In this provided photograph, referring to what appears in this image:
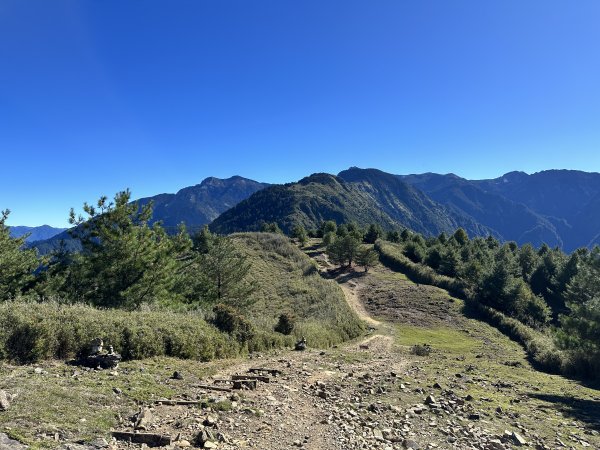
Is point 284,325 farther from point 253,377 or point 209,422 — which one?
point 209,422

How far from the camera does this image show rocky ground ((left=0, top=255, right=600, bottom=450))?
884 centimetres

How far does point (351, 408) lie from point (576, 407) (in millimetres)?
11017

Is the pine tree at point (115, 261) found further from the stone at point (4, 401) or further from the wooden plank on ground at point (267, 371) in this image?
the stone at point (4, 401)

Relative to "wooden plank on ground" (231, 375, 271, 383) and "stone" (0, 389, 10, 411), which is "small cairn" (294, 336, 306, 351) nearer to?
"wooden plank on ground" (231, 375, 271, 383)

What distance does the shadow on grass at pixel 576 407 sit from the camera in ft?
46.0

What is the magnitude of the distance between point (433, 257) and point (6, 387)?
8291cm

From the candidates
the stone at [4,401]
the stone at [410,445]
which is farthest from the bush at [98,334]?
the stone at [410,445]

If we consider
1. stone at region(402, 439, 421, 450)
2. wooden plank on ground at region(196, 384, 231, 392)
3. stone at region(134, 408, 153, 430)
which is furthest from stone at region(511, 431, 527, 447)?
stone at region(134, 408, 153, 430)

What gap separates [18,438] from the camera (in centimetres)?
648

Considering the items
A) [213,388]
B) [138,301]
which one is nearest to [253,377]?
[213,388]

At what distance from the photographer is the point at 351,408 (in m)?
11.9

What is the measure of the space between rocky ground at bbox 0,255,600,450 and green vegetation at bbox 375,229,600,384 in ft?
17.3

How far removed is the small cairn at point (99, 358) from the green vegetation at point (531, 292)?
2600cm

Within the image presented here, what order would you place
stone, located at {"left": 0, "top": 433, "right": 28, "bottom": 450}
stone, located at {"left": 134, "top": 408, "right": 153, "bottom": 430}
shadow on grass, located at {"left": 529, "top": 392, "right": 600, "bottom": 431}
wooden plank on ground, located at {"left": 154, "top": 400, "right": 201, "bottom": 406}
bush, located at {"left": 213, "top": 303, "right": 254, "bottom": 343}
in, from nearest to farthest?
stone, located at {"left": 0, "top": 433, "right": 28, "bottom": 450} < stone, located at {"left": 134, "top": 408, "right": 153, "bottom": 430} < wooden plank on ground, located at {"left": 154, "top": 400, "right": 201, "bottom": 406} < shadow on grass, located at {"left": 529, "top": 392, "right": 600, "bottom": 431} < bush, located at {"left": 213, "top": 303, "right": 254, "bottom": 343}
